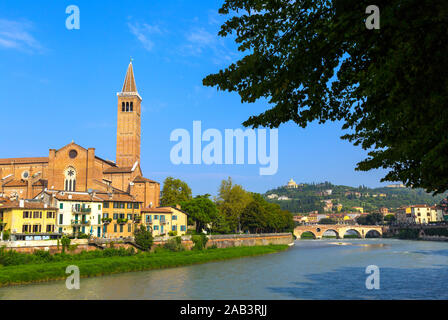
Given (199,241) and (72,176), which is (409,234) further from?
(72,176)

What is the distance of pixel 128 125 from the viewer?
90.5 meters

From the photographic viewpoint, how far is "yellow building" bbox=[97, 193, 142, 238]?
56.1 meters

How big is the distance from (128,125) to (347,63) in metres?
85.5

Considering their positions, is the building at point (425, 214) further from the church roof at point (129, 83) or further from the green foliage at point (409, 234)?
the church roof at point (129, 83)

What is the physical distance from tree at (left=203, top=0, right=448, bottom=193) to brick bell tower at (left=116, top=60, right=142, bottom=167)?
82.8 meters

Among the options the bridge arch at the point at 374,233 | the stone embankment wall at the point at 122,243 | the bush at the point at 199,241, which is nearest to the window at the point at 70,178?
the stone embankment wall at the point at 122,243

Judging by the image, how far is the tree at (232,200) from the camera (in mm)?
84650

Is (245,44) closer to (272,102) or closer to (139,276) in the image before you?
(272,102)

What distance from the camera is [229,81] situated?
26.1ft

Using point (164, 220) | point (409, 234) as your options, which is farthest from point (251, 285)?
point (409, 234)

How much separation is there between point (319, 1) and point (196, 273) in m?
35.4

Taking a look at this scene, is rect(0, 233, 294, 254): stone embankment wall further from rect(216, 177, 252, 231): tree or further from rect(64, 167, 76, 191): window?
rect(64, 167, 76, 191): window

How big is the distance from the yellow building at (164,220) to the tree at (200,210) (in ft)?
13.0
